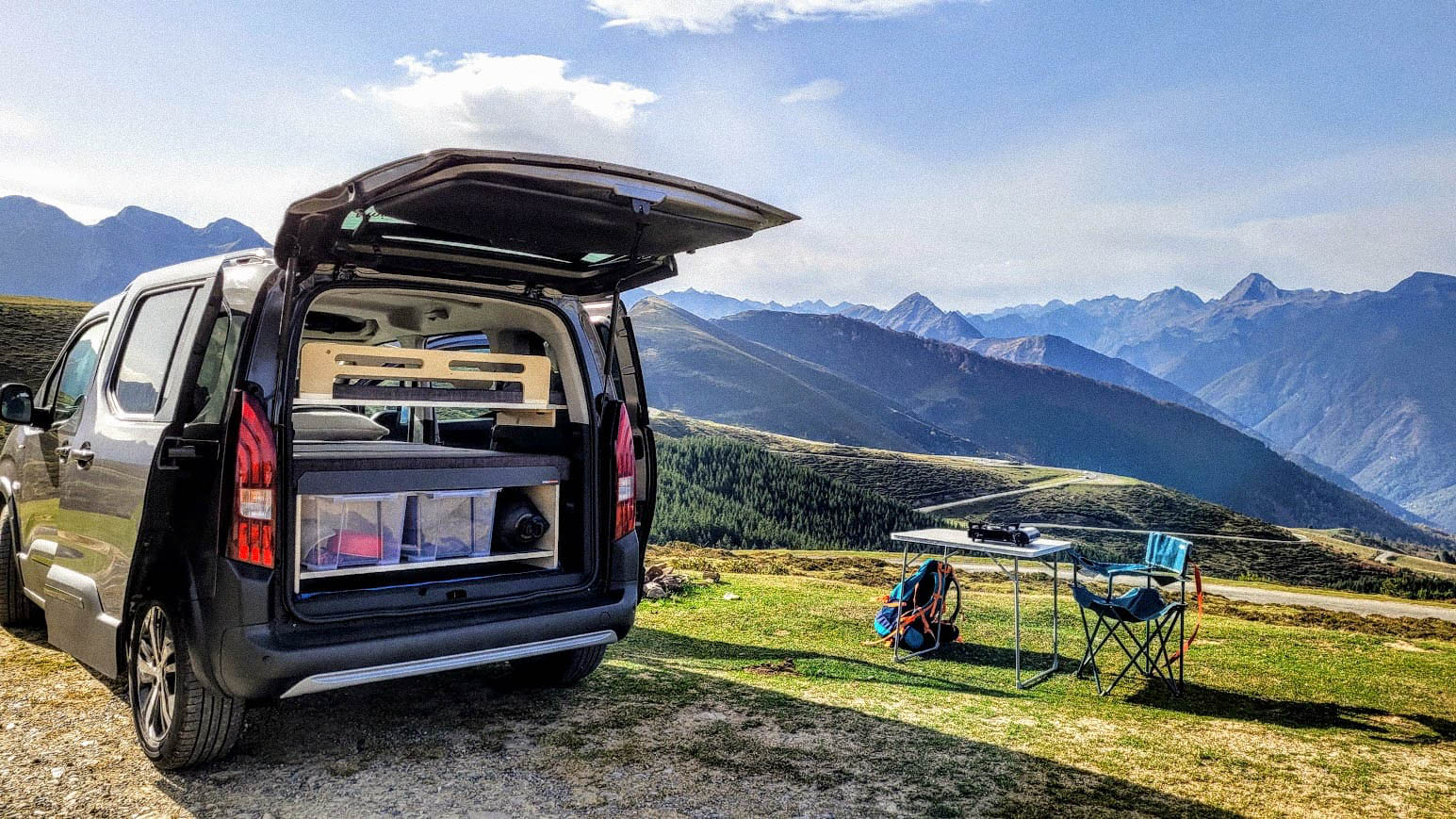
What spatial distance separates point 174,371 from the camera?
4.01 meters

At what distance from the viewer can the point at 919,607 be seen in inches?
298

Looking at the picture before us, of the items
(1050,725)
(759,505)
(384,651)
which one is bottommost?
(759,505)

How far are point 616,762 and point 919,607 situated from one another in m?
4.02

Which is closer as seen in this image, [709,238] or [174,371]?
[174,371]

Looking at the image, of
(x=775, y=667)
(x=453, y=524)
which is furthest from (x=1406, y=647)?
(x=453, y=524)

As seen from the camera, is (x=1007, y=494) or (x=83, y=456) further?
(x=1007, y=494)

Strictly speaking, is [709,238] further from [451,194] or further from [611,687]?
[611,687]

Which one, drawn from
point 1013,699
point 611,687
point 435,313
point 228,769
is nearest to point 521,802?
point 228,769

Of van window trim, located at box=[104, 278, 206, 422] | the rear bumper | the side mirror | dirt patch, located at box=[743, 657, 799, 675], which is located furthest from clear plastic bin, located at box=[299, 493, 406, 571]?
dirt patch, located at box=[743, 657, 799, 675]

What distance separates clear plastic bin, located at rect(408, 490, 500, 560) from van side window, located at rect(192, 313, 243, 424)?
0.90 m

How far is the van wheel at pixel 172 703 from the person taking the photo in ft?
12.2

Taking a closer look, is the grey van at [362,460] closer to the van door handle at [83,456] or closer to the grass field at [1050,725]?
the van door handle at [83,456]

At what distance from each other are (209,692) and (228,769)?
404 millimetres

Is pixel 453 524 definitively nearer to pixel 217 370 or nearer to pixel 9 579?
pixel 217 370
